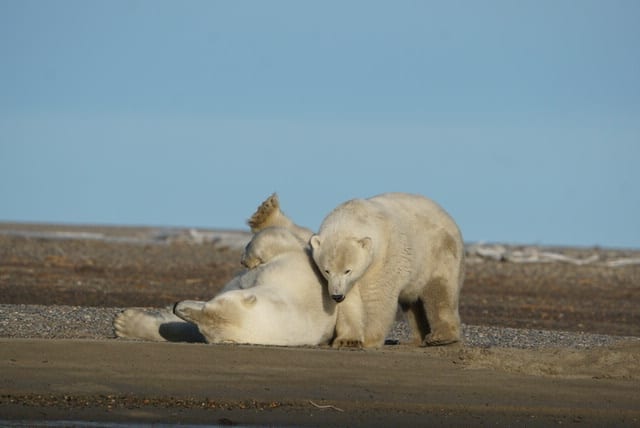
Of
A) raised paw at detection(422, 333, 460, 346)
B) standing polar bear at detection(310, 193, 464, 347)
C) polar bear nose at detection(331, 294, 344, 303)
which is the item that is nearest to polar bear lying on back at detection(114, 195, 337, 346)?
standing polar bear at detection(310, 193, 464, 347)

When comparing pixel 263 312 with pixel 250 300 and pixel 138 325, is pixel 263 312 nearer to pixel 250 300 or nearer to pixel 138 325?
pixel 250 300

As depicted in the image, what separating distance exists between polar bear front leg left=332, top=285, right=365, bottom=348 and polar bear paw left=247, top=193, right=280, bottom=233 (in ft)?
5.42

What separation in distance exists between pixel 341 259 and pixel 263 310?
0.79m

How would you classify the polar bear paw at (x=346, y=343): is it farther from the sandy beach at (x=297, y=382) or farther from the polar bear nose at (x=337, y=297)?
the polar bear nose at (x=337, y=297)

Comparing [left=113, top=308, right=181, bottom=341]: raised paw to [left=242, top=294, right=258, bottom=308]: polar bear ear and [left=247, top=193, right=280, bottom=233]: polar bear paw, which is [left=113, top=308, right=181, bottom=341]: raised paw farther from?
[left=247, top=193, right=280, bottom=233]: polar bear paw

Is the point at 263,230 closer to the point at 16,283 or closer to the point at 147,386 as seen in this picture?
the point at 147,386

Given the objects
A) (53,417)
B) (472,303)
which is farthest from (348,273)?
(472,303)

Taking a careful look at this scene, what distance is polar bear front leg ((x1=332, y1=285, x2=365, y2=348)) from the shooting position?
11.5 metres

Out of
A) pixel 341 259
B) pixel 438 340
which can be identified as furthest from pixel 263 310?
pixel 438 340

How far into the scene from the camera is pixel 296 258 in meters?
11.7

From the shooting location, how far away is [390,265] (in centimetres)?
1182

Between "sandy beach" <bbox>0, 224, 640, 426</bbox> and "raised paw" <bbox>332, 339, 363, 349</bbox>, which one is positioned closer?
"sandy beach" <bbox>0, 224, 640, 426</bbox>

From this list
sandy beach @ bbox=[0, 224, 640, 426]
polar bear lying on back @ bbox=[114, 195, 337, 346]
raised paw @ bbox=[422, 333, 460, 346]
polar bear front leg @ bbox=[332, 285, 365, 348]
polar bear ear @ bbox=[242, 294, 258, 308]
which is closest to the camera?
sandy beach @ bbox=[0, 224, 640, 426]

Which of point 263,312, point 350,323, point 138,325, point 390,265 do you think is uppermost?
point 390,265
